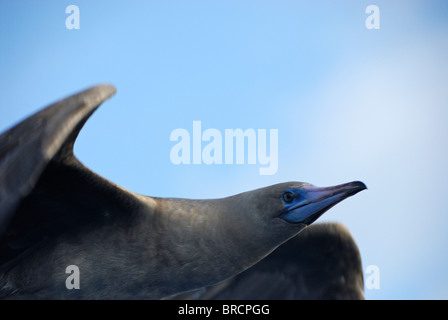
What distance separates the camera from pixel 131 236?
5.72 m

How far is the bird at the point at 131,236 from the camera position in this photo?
562cm

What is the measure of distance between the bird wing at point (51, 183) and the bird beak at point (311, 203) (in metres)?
1.50

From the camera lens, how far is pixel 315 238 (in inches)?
294

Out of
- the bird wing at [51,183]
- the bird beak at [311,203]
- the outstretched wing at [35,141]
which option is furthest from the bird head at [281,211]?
the outstretched wing at [35,141]

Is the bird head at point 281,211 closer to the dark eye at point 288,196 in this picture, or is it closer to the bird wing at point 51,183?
the dark eye at point 288,196

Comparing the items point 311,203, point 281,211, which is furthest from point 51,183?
point 311,203

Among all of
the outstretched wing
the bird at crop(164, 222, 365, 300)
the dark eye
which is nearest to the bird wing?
the outstretched wing

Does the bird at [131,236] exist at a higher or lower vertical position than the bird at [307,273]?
higher

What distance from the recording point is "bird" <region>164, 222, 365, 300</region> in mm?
7469
